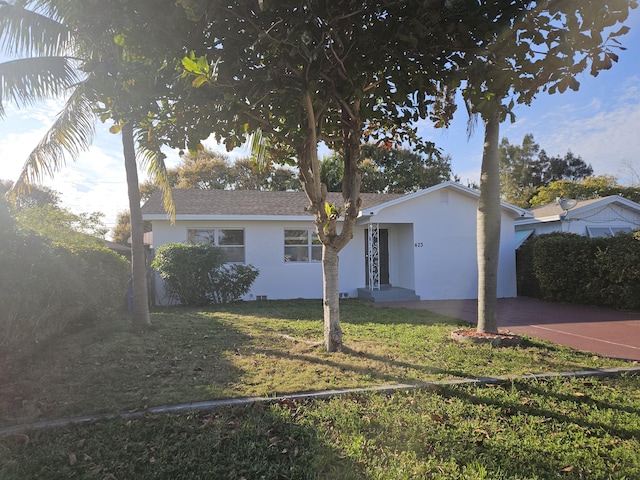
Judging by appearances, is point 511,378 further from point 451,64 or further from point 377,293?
point 377,293

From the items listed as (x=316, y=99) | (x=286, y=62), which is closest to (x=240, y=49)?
(x=286, y=62)

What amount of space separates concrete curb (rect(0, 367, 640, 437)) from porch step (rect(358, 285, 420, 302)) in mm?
8288

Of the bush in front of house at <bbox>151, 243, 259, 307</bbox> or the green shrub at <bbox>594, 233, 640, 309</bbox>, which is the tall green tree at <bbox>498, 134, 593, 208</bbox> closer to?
the green shrub at <bbox>594, 233, 640, 309</bbox>

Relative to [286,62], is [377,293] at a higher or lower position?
lower

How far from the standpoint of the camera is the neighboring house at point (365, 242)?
13.9 m

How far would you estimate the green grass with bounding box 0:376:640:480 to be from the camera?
118 inches

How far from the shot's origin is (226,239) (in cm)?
1406

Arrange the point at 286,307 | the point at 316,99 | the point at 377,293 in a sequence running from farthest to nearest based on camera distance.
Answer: the point at 377,293 < the point at 286,307 < the point at 316,99

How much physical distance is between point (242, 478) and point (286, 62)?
3810 mm

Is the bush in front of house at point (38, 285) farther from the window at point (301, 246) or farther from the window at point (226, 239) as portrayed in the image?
the window at point (301, 246)

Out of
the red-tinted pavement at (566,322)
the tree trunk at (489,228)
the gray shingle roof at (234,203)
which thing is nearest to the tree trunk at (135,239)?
the gray shingle roof at (234,203)

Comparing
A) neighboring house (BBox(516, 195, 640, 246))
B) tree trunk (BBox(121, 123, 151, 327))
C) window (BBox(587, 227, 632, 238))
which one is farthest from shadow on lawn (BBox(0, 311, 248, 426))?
window (BBox(587, 227, 632, 238))

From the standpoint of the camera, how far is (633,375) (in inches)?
206

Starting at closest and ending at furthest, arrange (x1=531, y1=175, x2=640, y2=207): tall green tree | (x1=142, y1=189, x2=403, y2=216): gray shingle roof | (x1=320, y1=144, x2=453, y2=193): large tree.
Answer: (x1=142, y1=189, x2=403, y2=216): gray shingle roof
(x1=531, y1=175, x2=640, y2=207): tall green tree
(x1=320, y1=144, x2=453, y2=193): large tree
